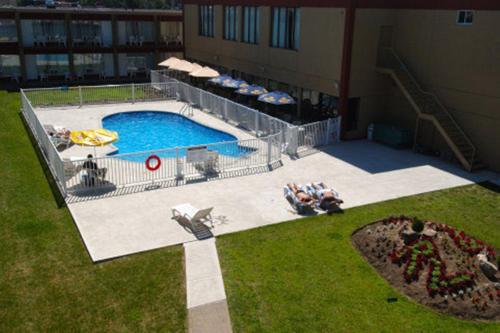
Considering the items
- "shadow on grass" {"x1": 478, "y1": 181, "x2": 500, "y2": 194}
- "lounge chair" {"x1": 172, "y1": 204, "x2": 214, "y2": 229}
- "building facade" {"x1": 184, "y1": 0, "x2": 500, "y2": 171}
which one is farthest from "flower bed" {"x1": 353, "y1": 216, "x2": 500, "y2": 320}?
"building facade" {"x1": 184, "y1": 0, "x2": 500, "y2": 171}

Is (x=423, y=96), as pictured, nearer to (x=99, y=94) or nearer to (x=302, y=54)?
(x=302, y=54)

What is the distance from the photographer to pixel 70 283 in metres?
11.2

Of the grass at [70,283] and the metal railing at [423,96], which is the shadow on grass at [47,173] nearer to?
the grass at [70,283]

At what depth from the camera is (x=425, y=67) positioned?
22.4 m

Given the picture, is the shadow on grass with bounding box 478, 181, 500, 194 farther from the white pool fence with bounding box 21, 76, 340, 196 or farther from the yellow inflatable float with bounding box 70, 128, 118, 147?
the yellow inflatable float with bounding box 70, 128, 118, 147

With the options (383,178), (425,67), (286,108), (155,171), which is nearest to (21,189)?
(155,171)

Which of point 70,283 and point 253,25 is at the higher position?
point 253,25

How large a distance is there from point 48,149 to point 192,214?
8.10 meters

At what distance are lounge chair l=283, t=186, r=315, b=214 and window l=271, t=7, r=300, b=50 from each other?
12500 millimetres

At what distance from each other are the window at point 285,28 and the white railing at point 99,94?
847 cm

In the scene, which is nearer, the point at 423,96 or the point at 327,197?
the point at 327,197

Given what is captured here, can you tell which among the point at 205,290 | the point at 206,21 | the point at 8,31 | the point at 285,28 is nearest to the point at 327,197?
the point at 205,290

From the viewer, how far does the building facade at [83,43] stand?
37719 mm

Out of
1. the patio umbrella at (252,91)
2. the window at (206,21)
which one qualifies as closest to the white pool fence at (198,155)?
the patio umbrella at (252,91)
